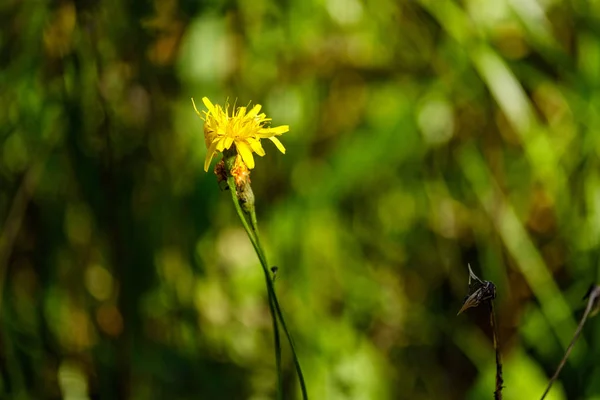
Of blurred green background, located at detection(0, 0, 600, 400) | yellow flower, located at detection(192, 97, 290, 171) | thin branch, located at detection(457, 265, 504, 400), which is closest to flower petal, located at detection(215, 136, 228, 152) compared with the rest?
yellow flower, located at detection(192, 97, 290, 171)

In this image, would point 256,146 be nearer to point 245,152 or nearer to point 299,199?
point 245,152

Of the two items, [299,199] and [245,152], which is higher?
[299,199]

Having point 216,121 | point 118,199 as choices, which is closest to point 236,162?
point 216,121

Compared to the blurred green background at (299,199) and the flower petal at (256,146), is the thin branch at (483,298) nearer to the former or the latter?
the flower petal at (256,146)

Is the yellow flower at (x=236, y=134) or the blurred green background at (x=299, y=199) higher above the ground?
the blurred green background at (x=299, y=199)

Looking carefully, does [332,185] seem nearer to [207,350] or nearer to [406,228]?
[406,228]

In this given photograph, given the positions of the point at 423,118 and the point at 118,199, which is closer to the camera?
Result: the point at 118,199

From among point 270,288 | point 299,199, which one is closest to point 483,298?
point 270,288

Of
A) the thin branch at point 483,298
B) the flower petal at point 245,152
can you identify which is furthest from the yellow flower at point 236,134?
the thin branch at point 483,298

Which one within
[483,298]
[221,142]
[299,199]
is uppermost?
[299,199]
